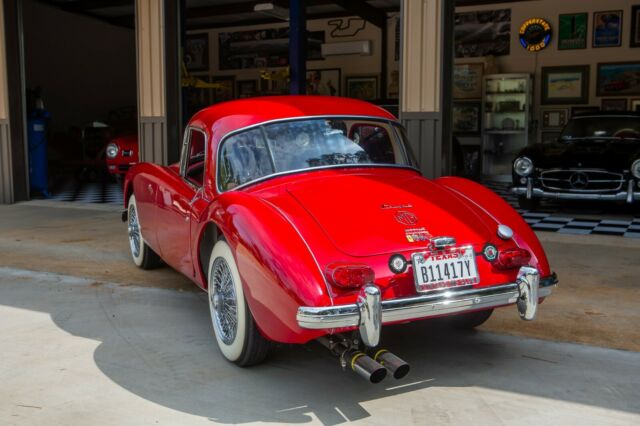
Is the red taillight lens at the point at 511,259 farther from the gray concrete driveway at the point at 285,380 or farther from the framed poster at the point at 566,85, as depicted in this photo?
the framed poster at the point at 566,85

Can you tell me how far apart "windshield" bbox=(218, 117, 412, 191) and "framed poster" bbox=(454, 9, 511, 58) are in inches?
453

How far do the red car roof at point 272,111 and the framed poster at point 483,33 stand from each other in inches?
442

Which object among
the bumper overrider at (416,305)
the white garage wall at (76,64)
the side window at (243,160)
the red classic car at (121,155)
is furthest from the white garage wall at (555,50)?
the bumper overrider at (416,305)

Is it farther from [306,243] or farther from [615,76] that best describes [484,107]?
[306,243]

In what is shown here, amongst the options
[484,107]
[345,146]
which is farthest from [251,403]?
[484,107]

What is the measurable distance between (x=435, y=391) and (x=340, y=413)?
17.6 inches

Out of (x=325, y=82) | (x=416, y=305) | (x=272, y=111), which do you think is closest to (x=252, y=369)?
(x=416, y=305)

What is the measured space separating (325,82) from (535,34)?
5188 millimetres

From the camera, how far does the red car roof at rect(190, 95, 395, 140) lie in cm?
348

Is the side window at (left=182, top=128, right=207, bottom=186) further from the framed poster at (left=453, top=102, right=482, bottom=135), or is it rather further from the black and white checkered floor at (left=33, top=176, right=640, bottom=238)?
the framed poster at (left=453, top=102, right=482, bottom=135)

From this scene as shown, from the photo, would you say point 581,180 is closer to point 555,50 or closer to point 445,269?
point 445,269

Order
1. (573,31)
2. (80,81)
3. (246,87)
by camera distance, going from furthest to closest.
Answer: (246,87) → (80,81) → (573,31)

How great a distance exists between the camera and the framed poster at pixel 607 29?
1306 cm

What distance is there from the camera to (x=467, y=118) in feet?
47.8
